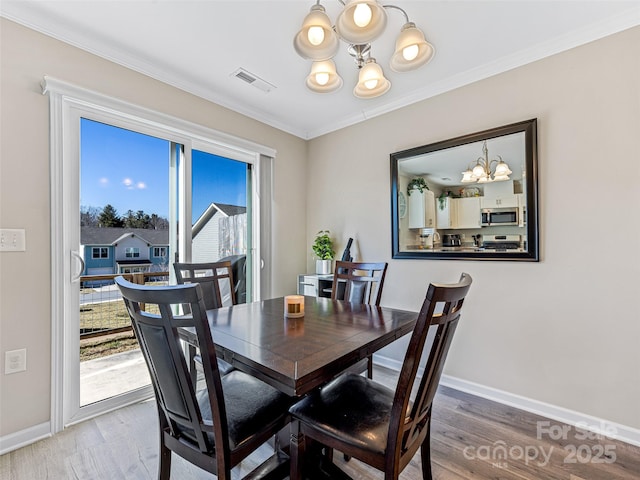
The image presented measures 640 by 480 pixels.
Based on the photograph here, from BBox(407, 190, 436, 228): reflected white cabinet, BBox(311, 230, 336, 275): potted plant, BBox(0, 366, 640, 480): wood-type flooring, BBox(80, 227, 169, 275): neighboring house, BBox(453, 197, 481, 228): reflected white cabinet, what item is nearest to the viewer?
BBox(0, 366, 640, 480): wood-type flooring

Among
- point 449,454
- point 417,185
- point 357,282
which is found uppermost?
point 417,185

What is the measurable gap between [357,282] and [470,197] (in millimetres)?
1210

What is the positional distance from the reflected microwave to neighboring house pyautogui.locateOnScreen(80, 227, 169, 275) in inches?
107

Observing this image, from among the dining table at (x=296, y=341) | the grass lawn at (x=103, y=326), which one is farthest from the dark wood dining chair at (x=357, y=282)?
the grass lawn at (x=103, y=326)

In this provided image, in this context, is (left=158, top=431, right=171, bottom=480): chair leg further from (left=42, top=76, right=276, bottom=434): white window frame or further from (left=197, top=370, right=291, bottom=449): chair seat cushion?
(left=42, top=76, right=276, bottom=434): white window frame

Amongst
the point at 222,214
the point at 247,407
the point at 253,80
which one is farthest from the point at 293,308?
the point at 253,80

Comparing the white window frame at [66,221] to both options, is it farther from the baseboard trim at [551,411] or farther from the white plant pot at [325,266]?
the baseboard trim at [551,411]

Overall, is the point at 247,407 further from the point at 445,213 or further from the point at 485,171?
the point at 485,171

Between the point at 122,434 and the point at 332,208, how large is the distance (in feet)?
8.91

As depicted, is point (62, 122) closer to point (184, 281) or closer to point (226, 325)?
point (184, 281)

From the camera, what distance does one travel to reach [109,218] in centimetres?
223

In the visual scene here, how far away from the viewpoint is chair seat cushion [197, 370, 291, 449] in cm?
114

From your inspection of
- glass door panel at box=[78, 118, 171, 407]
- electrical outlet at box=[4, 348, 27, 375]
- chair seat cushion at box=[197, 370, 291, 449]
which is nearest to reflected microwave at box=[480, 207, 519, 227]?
chair seat cushion at box=[197, 370, 291, 449]

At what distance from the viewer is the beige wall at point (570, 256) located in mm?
1861
